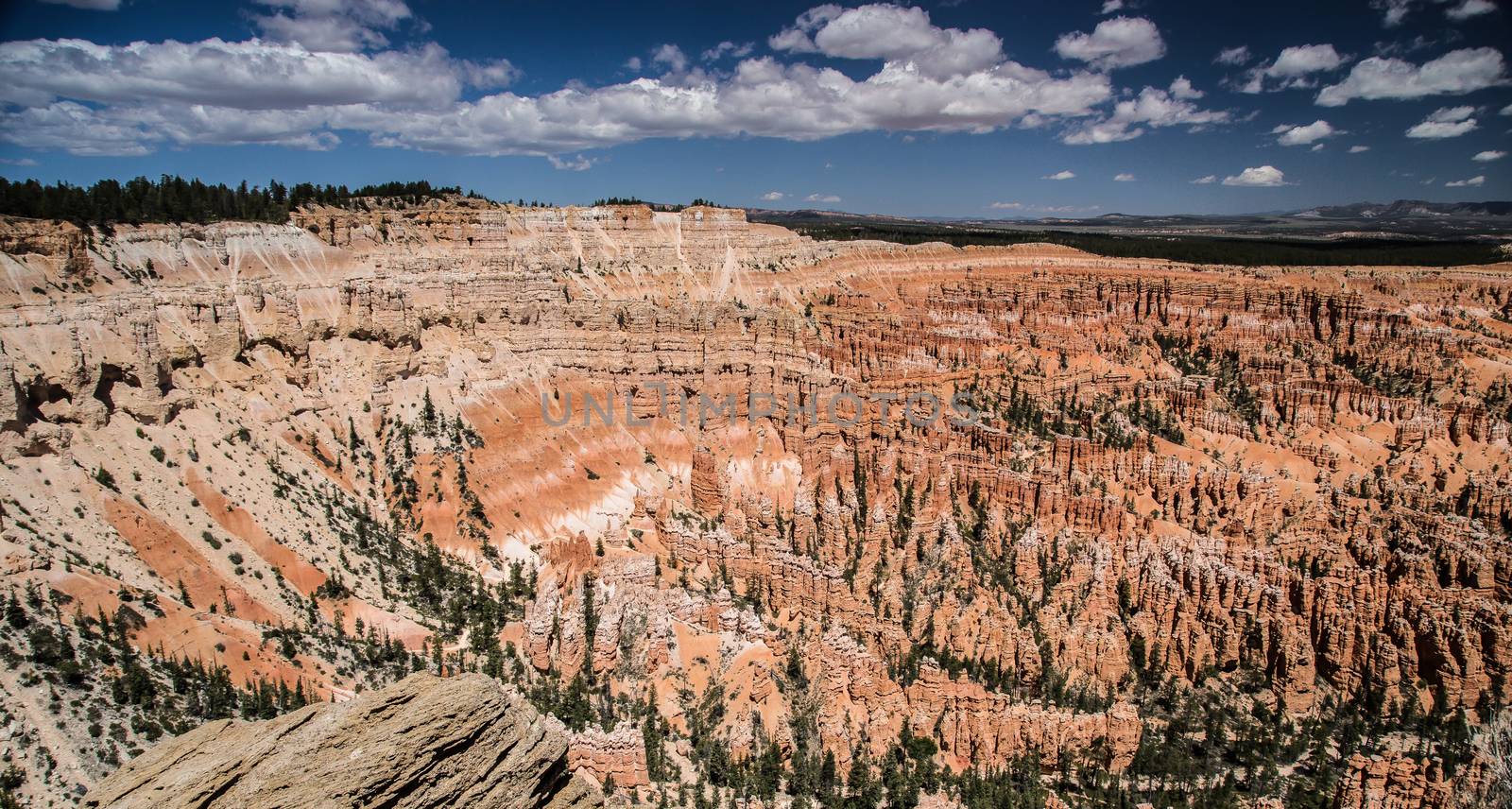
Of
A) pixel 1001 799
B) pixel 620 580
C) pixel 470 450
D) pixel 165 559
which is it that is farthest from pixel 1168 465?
pixel 165 559

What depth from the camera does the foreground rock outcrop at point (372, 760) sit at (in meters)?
11.2

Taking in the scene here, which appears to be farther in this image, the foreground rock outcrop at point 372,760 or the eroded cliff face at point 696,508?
the eroded cliff face at point 696,508

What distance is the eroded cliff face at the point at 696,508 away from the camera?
32969mm

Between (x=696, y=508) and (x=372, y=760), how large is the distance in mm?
37154

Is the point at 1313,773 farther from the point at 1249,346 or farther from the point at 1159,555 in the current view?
the point at 1249,346

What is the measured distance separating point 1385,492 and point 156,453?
66195 millimetres

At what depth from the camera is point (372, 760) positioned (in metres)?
11.4

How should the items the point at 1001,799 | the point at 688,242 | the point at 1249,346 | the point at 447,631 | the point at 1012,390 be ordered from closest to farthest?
the point at 1001,799 < the point at 447,631 < the point at 1012,390 < the point at 1249,346 < the point at 688,242

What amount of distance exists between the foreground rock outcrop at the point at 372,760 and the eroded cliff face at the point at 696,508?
14.7m

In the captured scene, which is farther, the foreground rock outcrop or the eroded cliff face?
the eroded cliff face

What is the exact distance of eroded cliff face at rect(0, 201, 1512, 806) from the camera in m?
33.0

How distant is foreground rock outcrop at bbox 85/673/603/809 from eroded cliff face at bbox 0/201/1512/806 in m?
14.7

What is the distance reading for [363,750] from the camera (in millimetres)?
11570

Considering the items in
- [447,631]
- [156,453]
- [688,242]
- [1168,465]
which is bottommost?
[447,631]
